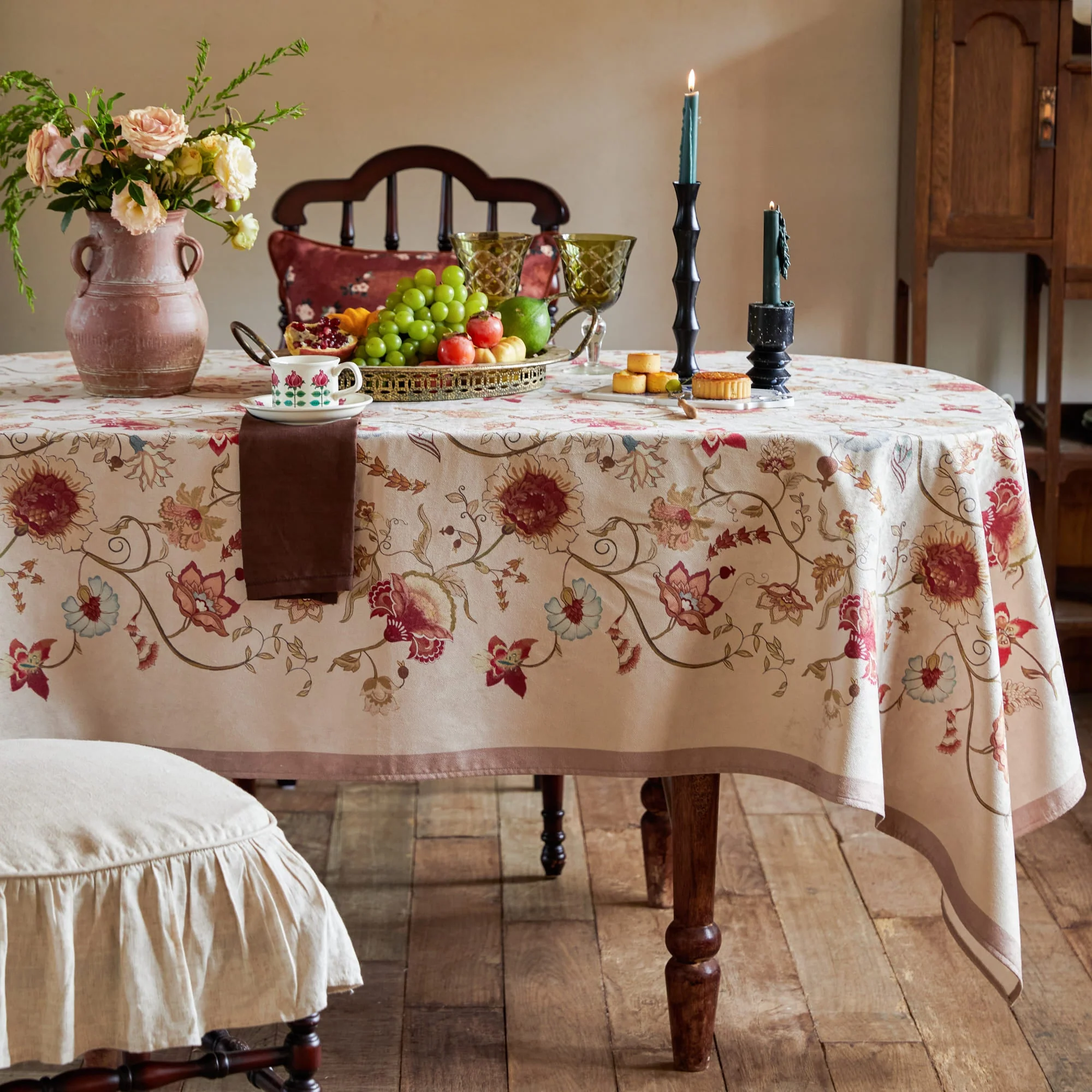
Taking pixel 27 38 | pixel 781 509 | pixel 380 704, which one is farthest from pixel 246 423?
pixel 27 38

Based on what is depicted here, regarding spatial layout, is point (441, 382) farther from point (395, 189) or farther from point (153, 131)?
point (395, 189)

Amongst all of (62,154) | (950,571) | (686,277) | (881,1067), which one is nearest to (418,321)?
(686,277)

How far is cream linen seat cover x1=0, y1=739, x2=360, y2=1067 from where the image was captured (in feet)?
3.55

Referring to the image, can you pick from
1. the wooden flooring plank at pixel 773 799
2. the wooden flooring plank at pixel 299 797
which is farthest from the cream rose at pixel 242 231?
the wooden flooring plank at pixel 773 799

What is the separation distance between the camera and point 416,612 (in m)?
1.42

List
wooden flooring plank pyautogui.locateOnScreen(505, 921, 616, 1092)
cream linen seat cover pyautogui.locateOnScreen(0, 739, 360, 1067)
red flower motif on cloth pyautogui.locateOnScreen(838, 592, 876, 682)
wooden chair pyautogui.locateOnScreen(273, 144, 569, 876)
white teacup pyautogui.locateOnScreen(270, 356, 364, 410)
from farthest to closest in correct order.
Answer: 1. wooden chair pyautogui.locateOnScreen(273, 144, 569, 876)
2. wooden flooring plank pyautogui.locateOnScreen(505, 921, 616, 1092)
3. white teacup pyautogui.locateOnScreen(270, 356, 364, 410)
4. red flower motif on cloth pyautogui.locateOnScreen(838, 592, 876, 682)
5. cream linen seat cover pyautogui.locateOnScreen(0, 739, 360, 1067)

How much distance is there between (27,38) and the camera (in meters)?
2.87

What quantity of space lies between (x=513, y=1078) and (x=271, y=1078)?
40 cm

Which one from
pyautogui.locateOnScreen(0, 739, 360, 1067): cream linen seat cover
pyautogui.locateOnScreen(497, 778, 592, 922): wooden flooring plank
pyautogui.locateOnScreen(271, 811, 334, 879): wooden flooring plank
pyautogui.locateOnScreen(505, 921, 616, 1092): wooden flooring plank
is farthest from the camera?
pyautogui.locateOnScreen(271, 811, 334, 879): wooden flooring plank

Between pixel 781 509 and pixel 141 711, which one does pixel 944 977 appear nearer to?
pixel 781 509

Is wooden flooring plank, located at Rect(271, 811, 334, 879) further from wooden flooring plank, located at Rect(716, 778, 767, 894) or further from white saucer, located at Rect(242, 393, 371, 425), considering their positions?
white saucer, located at Rect(242, 393, 371, 425)

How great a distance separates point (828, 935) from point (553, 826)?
0.44 m

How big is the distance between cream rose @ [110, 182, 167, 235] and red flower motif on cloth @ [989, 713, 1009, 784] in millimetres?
1132

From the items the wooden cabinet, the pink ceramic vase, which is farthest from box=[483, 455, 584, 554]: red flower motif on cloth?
the wooden cabinet
